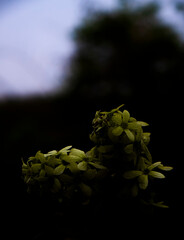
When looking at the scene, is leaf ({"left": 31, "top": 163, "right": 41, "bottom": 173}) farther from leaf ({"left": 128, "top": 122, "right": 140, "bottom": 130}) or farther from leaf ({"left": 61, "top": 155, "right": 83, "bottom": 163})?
leaf ({"left": 128, "top": 122, "right": 140, "bottom": 130})

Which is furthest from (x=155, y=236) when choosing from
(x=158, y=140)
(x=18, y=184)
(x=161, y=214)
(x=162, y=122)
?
(x=162, y=122)

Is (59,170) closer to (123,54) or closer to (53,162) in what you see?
(53,162)

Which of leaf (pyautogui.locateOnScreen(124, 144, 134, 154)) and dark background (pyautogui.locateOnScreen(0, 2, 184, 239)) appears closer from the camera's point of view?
leaf (pyautogui.locateOnScreen(124, 144, 134, 154))

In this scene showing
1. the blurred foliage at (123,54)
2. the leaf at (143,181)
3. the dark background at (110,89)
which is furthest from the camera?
the blurred foliage at (123,54)

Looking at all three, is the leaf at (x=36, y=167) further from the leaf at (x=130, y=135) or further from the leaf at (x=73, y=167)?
the leaf at (x=130, y=135)

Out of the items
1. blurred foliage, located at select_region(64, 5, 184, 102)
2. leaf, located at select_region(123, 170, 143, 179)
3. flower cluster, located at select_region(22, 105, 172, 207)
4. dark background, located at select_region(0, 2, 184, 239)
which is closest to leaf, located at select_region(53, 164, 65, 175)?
flower cluster, located at select_region(22, 105, 172, 207)

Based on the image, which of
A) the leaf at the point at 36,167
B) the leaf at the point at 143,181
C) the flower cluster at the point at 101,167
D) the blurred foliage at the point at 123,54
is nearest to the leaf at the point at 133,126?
the flower cluster at the point at 101,167

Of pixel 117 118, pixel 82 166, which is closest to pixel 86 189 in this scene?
pixel 82 166

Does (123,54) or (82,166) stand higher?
(123,54)

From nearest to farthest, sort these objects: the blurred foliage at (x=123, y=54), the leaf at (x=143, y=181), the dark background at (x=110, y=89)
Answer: the leaf at (x=143, y=181) → the dark background at (x=110, y=89) → the blurred foliage at (x=123, y=54)
